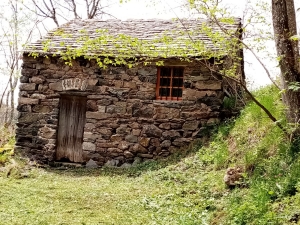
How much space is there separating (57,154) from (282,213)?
7.16 m

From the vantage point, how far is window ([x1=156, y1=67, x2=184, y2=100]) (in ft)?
29.7

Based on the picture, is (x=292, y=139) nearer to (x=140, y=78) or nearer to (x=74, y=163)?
(x=140, y=78)

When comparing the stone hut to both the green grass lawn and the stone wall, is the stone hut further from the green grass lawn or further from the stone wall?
the green grass lawn

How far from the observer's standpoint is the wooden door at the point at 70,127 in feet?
31.4

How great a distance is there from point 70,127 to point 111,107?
144cm

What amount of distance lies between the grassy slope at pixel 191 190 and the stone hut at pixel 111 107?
2.89 feet

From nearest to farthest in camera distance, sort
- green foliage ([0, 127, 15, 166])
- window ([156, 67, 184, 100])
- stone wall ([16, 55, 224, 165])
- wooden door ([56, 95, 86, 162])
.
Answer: stone wall ([16, 55, 224, 165])
green foliage ([0, 127, 15, 166])
window ([156, 67, 184, 100])
wooden door ([56, 95, 86, 162])

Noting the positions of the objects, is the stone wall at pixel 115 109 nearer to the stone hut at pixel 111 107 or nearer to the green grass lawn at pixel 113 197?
the stone hut at pixel 111 107

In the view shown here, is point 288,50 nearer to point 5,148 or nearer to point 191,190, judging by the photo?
point 191,190

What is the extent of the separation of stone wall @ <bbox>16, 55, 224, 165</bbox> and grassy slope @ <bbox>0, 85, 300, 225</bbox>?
81 cm

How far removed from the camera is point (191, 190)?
574cm

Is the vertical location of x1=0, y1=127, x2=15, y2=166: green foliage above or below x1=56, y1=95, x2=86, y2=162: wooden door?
below

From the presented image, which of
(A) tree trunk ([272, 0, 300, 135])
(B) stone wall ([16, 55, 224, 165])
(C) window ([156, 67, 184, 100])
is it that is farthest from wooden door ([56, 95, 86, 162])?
(A) tree trunk ([272, 0, 300, 135])

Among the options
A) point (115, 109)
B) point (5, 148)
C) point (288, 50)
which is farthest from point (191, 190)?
point (5, 148)
